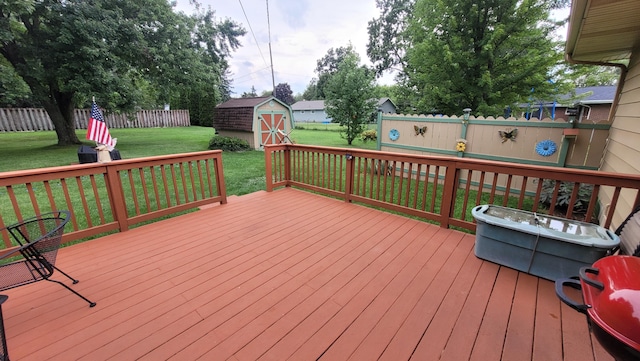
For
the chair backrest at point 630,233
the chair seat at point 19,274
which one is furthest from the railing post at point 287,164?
the chair backrest at point 630,233

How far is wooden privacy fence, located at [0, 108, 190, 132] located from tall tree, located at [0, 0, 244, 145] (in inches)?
79.1

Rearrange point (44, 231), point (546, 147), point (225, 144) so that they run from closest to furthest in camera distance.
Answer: point (44, 231) < point (546, 147) < point (225, 144)

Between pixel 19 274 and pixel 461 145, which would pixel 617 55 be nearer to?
pixel 461 145

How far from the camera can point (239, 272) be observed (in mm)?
2215

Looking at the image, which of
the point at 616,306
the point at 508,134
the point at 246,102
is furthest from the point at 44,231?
the point at 246,102

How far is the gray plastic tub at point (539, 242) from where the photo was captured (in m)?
1.88

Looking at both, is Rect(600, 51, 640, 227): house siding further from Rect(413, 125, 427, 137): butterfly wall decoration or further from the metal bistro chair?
the metal bistro chair

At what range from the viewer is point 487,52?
250 inches

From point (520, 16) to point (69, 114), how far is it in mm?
14284

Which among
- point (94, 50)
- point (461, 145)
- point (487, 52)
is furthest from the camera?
point (94, 50)

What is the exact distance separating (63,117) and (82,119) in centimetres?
732

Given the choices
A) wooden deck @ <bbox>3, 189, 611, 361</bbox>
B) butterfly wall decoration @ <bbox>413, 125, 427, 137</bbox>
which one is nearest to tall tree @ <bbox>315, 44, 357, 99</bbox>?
butterfly wall decoration @ <bbox>413, 125, 427, 137</bbox>

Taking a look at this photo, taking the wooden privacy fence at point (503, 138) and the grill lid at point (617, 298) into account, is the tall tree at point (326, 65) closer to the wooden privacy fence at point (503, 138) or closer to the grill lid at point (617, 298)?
the wooden privacy fence at point (503, 138)

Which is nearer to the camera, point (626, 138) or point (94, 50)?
point (626, 138)
